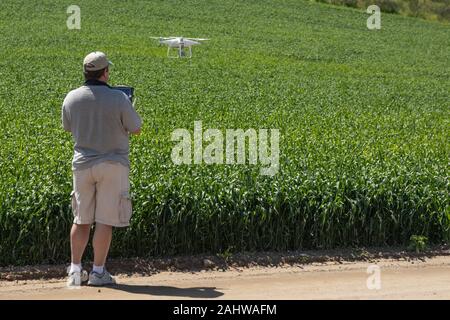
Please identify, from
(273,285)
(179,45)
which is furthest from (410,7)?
(273,285)

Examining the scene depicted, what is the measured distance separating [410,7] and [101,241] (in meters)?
54.7

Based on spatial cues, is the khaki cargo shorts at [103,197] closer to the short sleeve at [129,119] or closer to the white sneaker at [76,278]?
the short sleeve at [129,119]

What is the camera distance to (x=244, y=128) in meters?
15.5

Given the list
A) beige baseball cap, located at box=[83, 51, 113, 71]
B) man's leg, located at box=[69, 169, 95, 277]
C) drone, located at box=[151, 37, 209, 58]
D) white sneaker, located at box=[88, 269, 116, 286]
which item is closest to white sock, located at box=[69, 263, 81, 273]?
man's leg, located at box=[69, 169, 95, 277]

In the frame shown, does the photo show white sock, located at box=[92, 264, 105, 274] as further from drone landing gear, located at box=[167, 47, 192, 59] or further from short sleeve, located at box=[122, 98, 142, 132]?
drone landing gear, located at box=[167, 47, 192, 59]

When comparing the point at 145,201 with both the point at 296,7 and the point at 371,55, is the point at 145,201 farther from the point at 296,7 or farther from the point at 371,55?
the point at 296,7

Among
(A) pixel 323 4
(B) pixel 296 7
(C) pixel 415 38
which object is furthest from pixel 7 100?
(A) pixel 323 4

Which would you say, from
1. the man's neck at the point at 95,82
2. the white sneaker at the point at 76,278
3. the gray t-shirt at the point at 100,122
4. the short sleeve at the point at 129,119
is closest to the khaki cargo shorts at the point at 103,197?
the gray t-shirt at the point at 100,122

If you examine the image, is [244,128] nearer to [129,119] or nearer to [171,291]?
[171,291]

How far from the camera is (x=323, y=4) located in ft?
178

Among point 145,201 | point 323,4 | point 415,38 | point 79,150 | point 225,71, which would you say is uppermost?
point 323,4

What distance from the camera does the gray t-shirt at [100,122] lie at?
7.04 m

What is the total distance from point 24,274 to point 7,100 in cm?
1158
